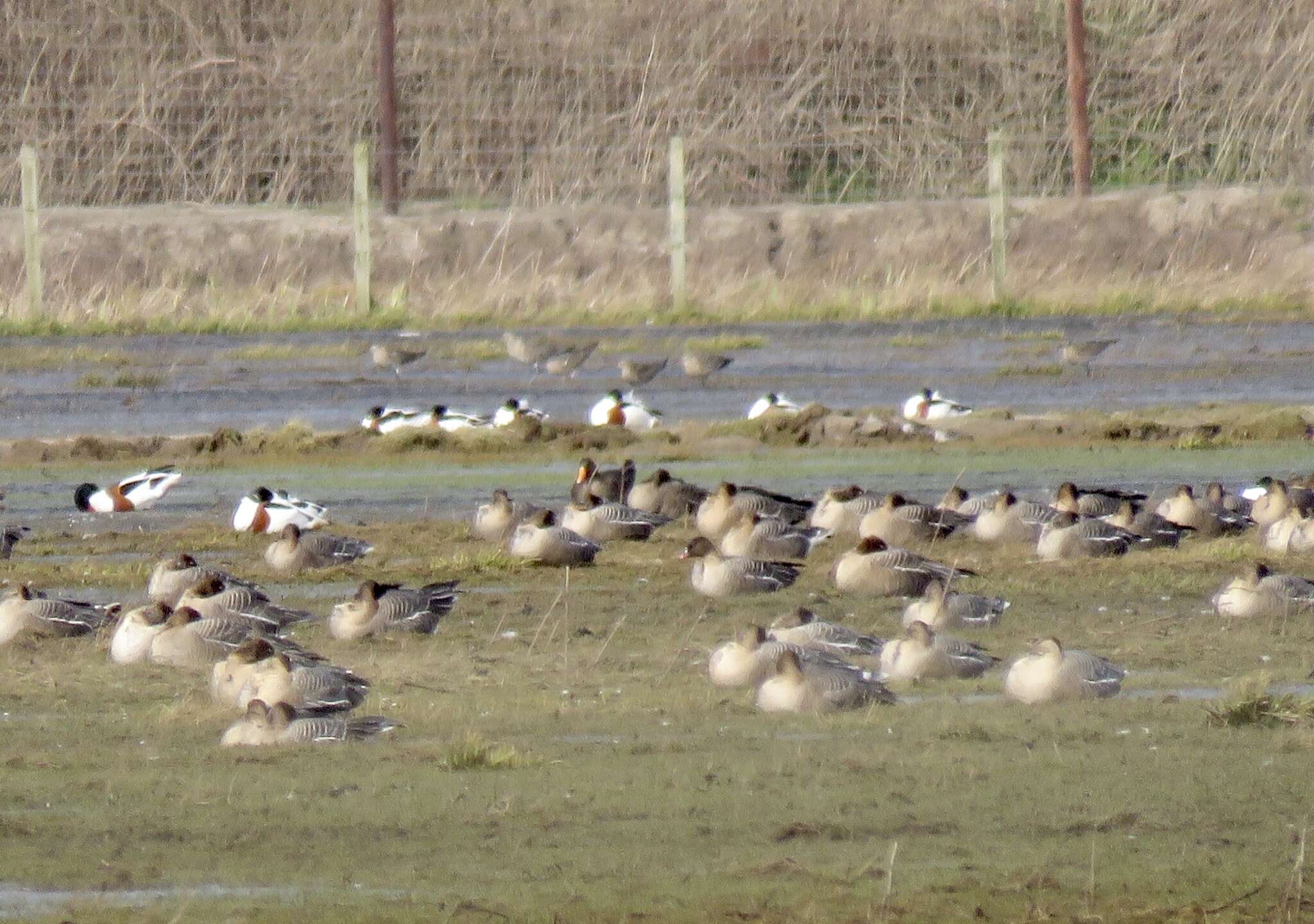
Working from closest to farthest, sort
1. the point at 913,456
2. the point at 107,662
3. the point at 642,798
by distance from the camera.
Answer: the point at 642,798 < the point at 107,662 < the point at 913,456

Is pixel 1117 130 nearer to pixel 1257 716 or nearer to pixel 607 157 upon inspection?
pixel 607 157

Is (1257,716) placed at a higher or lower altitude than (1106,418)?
higher

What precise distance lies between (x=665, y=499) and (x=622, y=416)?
3692mm

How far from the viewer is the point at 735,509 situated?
12766 mm

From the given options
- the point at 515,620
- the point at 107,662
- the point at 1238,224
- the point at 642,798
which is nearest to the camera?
the point at 642,798

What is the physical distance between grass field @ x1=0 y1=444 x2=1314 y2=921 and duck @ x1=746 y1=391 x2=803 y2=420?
6.34 metres

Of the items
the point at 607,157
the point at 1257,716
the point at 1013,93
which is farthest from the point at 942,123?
the point at 1257,716

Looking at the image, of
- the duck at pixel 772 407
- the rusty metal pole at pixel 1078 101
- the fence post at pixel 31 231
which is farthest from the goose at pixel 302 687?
the rusty metal pole at pixel 1078 101

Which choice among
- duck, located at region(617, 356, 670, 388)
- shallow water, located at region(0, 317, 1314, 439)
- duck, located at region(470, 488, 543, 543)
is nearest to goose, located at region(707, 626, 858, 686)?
duck, located at region(470, 488, 543, 543)

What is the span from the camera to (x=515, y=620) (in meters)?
10.7

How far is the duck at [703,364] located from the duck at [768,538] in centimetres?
701

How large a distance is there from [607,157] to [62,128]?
553 centimetres

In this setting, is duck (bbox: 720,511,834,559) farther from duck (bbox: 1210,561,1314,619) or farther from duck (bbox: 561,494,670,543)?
duck (bbox: 1210,561,1314,619)

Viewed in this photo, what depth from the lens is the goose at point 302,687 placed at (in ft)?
27.5
